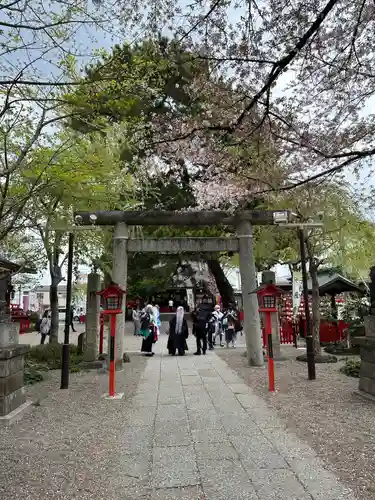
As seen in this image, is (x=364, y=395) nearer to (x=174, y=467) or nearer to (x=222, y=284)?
(x=174, y=467)

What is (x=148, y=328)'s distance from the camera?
15.0m

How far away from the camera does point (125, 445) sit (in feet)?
16.8

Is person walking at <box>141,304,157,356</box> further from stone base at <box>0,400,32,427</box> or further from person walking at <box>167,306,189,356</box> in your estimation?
stone base at <box>0,400,32,427</box>

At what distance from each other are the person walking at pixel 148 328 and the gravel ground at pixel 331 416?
4.36m

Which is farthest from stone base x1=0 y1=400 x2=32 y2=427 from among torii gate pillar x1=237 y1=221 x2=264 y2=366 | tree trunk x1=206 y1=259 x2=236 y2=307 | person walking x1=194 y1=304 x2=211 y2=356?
tree trunk x1=206 y1=259 x2=236 y2=307

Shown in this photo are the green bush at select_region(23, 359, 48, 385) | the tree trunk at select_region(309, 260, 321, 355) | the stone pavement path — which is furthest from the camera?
the tree trunk at select_region(309, 260, 321, 355)

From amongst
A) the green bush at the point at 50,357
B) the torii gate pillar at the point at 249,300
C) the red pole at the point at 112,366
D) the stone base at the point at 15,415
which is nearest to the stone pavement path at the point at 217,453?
the red pole at the point at 112,366

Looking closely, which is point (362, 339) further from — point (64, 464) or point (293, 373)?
point (64, 464)

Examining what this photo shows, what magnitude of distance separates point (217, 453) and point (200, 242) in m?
8.24

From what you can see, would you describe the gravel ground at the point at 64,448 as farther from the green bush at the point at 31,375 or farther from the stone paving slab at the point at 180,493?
the green bush at the point at 31,375

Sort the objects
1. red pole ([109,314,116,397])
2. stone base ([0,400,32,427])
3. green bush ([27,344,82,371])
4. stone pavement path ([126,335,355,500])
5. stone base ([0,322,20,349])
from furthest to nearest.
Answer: green bush ([27,344,82,371])
red pole ([109,314,116,397])
stone base ([0,322,20,349])
stone base ([0,400,32,427])
stone pavement path ([126,335,355,500])

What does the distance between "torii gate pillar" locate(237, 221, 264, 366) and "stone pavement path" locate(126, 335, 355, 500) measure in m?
3.74

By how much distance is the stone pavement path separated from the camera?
12.3 ft

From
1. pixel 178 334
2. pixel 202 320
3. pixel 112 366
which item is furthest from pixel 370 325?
pixel 178 334
